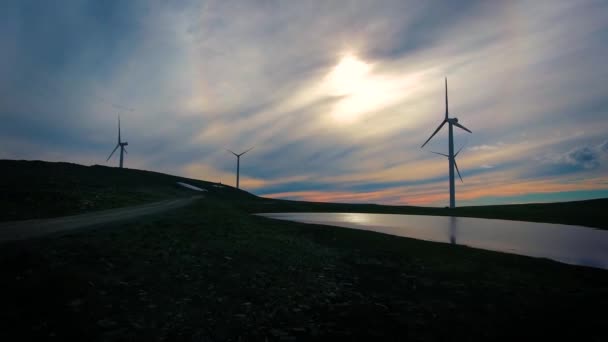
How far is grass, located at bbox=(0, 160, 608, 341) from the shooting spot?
8.51m

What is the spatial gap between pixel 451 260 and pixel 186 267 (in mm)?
17188

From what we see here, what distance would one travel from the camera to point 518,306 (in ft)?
39.8

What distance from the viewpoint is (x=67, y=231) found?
65.7 feet

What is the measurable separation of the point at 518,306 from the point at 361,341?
785cm

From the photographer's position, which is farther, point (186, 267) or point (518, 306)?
point (186, 267)

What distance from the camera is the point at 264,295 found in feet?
38.3

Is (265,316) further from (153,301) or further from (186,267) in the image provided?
(186,267)

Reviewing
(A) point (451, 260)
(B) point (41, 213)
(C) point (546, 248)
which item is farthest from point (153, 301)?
(C) point (546, 248)

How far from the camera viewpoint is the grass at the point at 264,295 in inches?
335

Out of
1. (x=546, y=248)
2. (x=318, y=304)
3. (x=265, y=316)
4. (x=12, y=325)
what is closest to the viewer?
(x=12, y=325)

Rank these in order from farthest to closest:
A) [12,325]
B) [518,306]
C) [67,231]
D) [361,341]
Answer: [67,231]
[518,306]
[361,341]
[12,325]

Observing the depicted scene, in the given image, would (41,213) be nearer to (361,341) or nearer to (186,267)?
(186,267)

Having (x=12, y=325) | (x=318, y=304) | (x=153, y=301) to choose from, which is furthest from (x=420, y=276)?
(x=12, y=325)

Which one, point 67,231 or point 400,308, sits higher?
point 67,231
